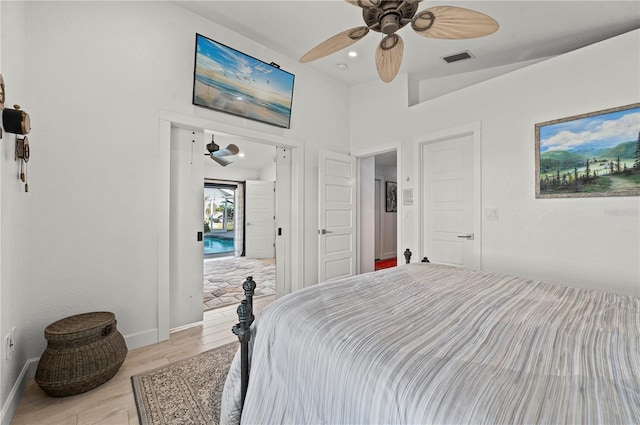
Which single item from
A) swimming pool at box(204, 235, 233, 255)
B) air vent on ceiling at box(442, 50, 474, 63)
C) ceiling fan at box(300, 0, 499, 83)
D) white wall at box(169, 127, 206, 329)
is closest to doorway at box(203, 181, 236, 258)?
swimming pool at box(204, 235, 233, 255)

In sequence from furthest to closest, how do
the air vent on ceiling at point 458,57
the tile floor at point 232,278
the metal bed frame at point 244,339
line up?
the tile floor at point 232,278
the air vent on ceiling at point 458,57
the metal bed frame at point 244,339

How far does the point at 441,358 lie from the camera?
0.82 m

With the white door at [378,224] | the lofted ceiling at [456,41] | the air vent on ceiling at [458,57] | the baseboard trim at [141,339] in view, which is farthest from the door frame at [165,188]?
the white door at [378,224]

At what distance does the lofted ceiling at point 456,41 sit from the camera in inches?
92.8

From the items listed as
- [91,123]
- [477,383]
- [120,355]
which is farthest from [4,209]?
[477,383]

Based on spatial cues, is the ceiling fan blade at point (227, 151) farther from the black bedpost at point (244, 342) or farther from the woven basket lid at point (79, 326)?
the black bedpost at point (244, 342)

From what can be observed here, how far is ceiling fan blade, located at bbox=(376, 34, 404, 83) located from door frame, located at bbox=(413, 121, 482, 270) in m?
1.46

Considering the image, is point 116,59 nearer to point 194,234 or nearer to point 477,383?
point 194,234

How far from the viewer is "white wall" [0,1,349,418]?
196 centimetres

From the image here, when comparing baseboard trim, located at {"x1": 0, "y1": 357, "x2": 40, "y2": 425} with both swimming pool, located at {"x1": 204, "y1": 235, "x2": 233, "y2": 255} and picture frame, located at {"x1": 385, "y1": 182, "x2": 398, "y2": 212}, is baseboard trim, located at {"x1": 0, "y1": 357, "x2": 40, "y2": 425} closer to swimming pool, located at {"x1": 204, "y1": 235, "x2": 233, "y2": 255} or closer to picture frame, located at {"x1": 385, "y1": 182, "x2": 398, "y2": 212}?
swimming pool, located at {"x1": 204, "y1": 235, "x2": 233, "y2": 255}

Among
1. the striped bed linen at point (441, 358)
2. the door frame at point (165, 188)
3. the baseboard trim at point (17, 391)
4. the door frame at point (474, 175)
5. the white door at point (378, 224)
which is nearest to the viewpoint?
the striped bed linen at point (441, 358)

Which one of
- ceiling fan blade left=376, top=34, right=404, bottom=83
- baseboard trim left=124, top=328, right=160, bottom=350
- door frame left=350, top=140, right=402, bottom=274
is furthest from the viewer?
door frame left=350, top=140, right=402, bottom=274


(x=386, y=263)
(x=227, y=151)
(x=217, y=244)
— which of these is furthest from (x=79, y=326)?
(x=217, y=244)

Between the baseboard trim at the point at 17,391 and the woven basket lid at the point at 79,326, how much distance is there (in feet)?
0.99
